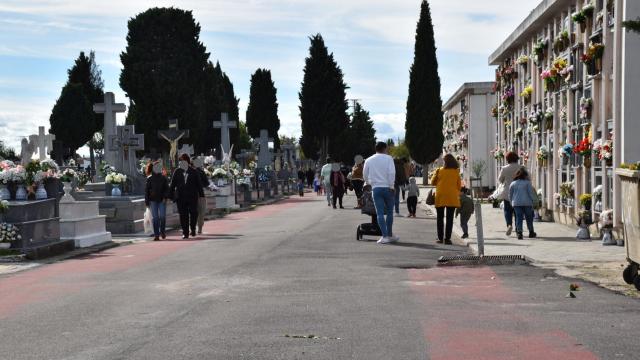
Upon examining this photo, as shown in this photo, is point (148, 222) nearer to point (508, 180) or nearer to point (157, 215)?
point (157, 215)

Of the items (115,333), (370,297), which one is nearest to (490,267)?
(370,297)

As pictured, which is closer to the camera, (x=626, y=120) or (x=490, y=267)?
(x=490, y=267)

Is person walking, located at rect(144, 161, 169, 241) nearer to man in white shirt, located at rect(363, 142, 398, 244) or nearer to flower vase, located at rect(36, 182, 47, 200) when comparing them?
flower vase, located at rect(36, 182, 47, 200)

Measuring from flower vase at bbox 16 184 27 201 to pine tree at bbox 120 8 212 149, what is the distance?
50329 millimetres

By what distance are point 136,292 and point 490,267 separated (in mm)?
4591

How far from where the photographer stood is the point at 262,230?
2233 centimetres

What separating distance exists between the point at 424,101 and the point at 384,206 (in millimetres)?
52807

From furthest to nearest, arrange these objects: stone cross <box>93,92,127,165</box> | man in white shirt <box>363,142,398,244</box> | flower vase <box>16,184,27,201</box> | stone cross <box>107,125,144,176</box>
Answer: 1. stone cross <box>93,92,127,165</box>
2. stone cross <box>107,125,144,176</box>
3. man in white shirt <box>363,142,398,244</box>
4. flower vase <box>16,184,27,201</box>

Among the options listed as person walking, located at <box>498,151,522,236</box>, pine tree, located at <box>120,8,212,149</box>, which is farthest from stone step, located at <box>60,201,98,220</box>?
pine tree, located at <box>120,8,212,149</box>

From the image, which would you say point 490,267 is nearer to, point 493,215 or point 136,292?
point 136,292

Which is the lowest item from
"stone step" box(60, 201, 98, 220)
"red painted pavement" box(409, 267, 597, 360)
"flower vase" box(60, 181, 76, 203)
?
"red painted pavement" box(409, 267, 597, 360)

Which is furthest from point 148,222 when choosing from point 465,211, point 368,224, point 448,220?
point 448,220

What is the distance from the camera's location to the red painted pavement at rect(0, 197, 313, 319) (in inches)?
424

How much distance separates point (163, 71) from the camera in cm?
6894
